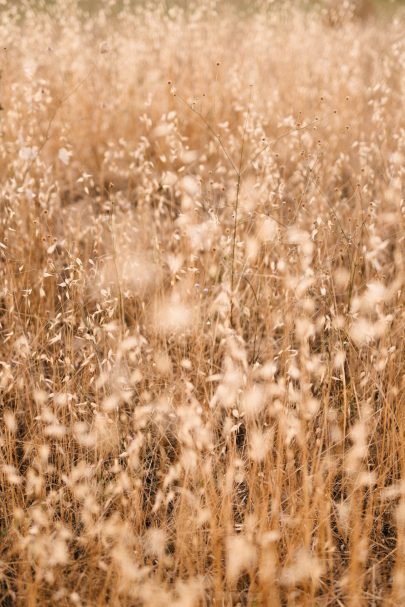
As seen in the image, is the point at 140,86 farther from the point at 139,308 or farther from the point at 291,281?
the point at 291,281

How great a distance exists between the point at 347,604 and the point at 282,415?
0.48m

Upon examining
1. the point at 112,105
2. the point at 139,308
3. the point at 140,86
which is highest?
the point at 140,86

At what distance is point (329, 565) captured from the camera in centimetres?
141

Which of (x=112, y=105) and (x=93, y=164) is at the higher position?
(x=112, y=105)

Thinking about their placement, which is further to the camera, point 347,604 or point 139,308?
point 139,308

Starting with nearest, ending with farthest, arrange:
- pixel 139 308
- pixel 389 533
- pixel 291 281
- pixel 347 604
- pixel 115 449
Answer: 1. pixel 347 604
2. pixel 389 533
3. pixel 115 449
4. pixel 291 281
5. pixel 139 308

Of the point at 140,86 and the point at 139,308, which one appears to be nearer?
the point at 139,308

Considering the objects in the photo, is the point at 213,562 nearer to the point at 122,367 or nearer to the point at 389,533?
the point at 389,533

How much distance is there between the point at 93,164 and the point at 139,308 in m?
1.51

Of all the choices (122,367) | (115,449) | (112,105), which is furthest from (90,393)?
(112,105)

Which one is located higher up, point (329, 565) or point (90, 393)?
point (90, 393)

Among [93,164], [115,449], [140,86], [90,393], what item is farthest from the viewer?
[140,86]

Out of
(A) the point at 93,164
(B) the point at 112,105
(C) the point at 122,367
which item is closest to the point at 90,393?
(C) the point at 122,367

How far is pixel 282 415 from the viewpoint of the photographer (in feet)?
5.03
